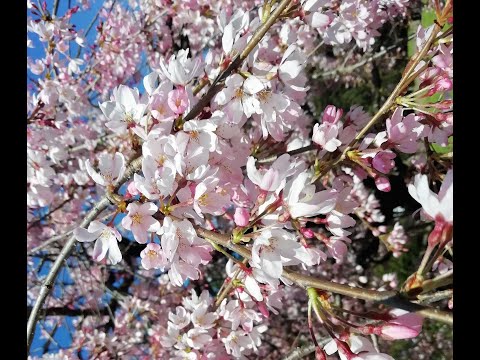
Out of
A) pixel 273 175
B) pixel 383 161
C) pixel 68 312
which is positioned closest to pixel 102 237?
pixel 273 175

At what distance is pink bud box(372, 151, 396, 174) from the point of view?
4.27ft

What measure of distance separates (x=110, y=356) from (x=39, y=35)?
2192mm

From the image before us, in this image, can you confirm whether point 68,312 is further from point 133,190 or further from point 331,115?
point 331,115

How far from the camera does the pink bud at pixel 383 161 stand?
1302mm

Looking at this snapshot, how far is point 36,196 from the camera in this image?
228cm

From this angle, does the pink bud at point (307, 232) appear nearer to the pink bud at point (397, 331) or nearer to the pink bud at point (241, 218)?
the pink bud at point (241, 218)

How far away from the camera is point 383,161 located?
131cm

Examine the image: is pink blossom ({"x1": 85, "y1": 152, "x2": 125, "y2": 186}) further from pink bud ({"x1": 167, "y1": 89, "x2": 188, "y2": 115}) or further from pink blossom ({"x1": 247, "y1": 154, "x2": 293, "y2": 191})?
pink blossom ({"x1": 247, "y1": 154, "x2": 293, "y2": 191})

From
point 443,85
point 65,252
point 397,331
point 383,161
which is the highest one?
point 65,252

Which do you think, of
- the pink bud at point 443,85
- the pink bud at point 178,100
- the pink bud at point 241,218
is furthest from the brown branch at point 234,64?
the pink bud at point 443,85

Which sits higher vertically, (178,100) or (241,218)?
(178,100)

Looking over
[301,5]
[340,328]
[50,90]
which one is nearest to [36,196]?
[50,90]

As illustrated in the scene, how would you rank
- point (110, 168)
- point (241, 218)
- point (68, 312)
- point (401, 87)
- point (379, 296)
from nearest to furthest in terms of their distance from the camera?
1. point (379, 296)
2. point (241, 218)
3. point (110, 168)
4. point (401, 87)
5. point (68, 312)
